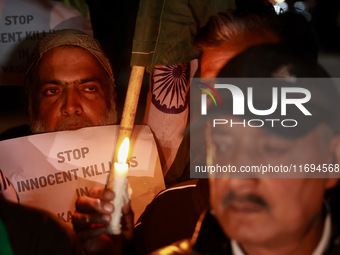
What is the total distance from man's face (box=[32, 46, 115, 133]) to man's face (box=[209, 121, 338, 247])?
1444 mm

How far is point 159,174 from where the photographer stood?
7.49ft

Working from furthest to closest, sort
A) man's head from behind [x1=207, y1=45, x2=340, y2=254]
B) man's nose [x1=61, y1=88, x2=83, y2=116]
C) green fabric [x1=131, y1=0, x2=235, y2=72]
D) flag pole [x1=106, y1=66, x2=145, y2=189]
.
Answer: man's nose [x1=61, y1=88, x2=83, y2=116] → green fabric [x1=131, y1=0, x2=235, y2=72] → flag pole [x1=106, y1=66, x2=145, y2=189] → man's head from behind [x1=207, y1=45, x2=340, y2=254]

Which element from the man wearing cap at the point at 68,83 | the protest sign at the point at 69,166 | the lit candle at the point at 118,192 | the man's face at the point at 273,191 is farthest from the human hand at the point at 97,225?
the man wearing cap at the point at 68,83

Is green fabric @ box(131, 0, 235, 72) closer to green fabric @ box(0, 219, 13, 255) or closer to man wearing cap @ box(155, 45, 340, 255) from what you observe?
man wearing cap @ box(155, 45, 340, 255)

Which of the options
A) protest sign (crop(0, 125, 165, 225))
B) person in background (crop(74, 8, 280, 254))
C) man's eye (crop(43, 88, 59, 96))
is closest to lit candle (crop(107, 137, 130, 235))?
person in background (crop(74, 8, 280, 254))

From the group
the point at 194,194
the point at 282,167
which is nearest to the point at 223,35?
the point at 194,194

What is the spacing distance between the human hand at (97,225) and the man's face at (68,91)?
41.6 inches

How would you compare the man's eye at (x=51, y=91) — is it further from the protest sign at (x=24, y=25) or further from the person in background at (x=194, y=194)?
the person in background at (x=194, y=194)

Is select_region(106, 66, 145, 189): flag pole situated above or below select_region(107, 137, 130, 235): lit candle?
above

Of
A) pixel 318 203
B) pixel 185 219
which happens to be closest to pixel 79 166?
pixel 185 219

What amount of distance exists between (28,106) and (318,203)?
7.00 ft

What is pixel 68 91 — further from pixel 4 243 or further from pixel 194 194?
pixel 4 243

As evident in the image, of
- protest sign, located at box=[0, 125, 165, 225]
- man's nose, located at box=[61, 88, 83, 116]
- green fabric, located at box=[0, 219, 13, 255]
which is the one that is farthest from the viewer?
man's nose, located at box=[61, 88, 83, 116]

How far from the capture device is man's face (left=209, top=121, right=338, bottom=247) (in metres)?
1.13
